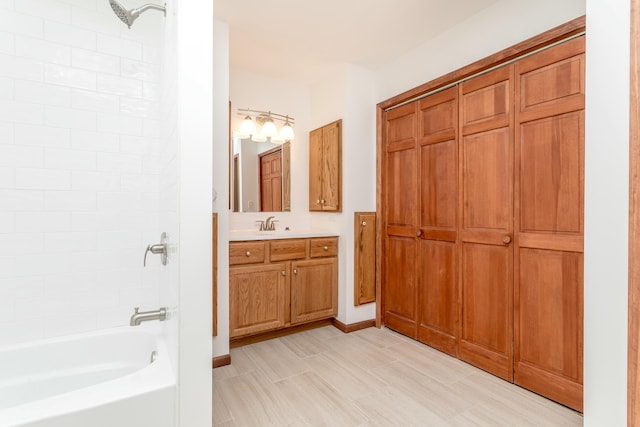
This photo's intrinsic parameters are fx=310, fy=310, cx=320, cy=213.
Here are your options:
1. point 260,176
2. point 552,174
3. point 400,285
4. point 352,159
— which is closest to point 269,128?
point 260,176

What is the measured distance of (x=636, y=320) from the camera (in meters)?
0.66

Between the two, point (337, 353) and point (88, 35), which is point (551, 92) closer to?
point (337, 353)

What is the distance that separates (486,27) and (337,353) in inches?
105

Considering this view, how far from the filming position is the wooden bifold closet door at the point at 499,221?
1745mm

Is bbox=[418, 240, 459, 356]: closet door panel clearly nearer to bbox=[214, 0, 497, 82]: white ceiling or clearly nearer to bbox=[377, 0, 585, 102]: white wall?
bbox=[377, 0, 585, 102]: white wall

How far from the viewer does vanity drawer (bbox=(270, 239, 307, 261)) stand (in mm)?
2717

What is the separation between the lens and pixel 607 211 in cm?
90

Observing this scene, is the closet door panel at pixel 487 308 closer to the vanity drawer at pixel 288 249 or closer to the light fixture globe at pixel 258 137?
the vanity drawer at pixel 288 249

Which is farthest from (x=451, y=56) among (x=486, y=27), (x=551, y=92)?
(x=551, y=92)

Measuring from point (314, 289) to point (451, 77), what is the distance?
2114 mm

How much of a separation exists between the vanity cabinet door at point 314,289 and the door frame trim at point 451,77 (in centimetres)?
44

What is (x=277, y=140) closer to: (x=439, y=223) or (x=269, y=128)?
(x=269, y=128)

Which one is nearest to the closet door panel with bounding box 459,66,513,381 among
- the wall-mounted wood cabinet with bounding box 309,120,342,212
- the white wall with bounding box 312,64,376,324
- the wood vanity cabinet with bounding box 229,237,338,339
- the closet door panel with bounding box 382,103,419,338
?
the closet door panel with bounding box 382,103,419,338

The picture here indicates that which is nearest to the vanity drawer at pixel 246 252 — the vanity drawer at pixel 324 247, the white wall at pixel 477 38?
the vanity drawer at pixel 324 247
